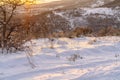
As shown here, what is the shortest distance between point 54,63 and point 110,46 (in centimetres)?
245

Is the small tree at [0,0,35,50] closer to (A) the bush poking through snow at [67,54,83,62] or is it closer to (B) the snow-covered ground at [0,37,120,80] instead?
(B) the snow-covered ground at [0,37,120,80]

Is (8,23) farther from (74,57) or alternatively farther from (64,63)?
(64,63)

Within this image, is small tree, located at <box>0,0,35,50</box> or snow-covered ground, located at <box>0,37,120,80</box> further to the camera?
small tree, located at <box>0,0,35,50</box>

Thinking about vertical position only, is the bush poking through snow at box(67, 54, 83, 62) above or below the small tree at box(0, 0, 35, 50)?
below

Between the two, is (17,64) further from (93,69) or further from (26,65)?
(93,69)

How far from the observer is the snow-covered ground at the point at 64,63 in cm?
538

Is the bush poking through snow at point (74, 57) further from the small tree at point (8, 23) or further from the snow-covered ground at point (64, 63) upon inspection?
the small tree at point (8, 23)

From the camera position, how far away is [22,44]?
26.3 feet

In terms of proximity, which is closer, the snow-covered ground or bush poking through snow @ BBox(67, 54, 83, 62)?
the snow-covered ground

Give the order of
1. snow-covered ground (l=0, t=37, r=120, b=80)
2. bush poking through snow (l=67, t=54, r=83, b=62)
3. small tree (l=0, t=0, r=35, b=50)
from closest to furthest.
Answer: snow-covered ground (l=0, t=37, r=120, b=80) < bush poking through snow (l=67, t=54, r=83, b=62) < small tree (l=0, t=0, r=35, b=50)

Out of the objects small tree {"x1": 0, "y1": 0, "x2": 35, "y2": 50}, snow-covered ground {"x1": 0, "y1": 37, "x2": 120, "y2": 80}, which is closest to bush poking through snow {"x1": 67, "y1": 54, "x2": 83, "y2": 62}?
snow-covered ground {"x1": 0, "y1": 37, "x2": 120, "y2": 80}

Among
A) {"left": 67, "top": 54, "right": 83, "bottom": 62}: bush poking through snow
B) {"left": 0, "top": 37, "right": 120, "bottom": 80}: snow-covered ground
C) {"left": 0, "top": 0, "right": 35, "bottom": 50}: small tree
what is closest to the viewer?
{"left": 0, "top": 37, "right": 120, "bottom": 80}: snow-covered ground

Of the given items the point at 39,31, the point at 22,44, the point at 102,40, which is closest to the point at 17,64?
the point at 22,44

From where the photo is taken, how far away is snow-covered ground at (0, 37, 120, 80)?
212 inches
